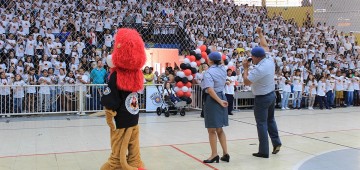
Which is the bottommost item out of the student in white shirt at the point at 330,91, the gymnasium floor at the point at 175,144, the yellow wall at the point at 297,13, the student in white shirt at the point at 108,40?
the gymnasium floor at the point at 175,144

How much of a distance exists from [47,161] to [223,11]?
632 inches

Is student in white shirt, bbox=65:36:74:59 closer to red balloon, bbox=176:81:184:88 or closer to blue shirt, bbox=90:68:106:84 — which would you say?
blue shirt, bbox=90:68:106:84

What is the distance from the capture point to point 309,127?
357 inches

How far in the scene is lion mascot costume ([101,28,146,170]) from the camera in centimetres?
435

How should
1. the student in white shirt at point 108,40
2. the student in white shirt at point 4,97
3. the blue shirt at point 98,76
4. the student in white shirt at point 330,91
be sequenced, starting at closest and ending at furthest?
the student in white shirt at point 4,97 < the blue shirt at point 98,76 < the student in white shirt at point 330,91 < the student in white shirt at point 108,40

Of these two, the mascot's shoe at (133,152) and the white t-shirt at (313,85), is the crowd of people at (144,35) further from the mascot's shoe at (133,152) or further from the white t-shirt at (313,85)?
the mascot's shoe at (133,152)

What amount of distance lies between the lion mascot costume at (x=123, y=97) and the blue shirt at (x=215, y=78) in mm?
1193

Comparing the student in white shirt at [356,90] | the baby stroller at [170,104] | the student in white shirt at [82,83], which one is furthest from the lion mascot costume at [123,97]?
the student in white shirt at [356,90]

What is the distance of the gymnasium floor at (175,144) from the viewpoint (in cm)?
548

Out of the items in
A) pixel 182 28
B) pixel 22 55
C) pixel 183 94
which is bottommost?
pixel 183 94

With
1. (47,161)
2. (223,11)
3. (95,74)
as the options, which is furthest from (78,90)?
(223,11)

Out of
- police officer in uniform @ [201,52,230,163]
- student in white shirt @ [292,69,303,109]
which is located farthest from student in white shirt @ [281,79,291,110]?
police officer in uniform @ [201,52,230,163]

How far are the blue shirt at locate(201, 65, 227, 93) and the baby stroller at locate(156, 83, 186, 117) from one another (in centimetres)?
579

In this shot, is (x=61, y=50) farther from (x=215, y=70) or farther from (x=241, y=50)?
(x=215, y=70)
